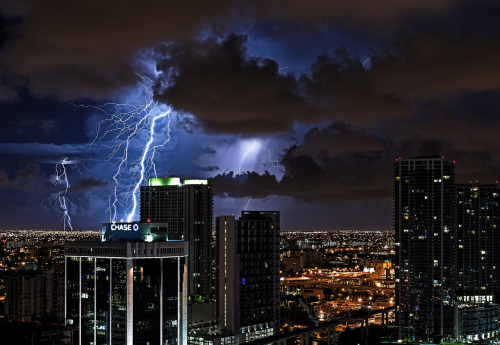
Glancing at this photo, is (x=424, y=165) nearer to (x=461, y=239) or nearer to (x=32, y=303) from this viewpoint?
(x=461, y=239)

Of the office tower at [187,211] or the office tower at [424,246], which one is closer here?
the office tower at [424,246]

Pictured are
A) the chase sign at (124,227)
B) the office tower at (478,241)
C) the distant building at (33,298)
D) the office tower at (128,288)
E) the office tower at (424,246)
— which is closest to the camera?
the office tower at (128,288)

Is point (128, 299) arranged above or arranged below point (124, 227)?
below

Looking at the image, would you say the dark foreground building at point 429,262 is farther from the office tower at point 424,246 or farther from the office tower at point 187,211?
the office tower at point 187,211

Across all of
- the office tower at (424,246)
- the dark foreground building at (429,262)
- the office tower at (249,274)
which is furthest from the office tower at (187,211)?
the office tower at (249,274)

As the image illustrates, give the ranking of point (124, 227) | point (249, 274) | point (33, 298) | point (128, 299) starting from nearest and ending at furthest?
point (128, 299)
point (124, 227)
point (249, 274)
point (33, 298)

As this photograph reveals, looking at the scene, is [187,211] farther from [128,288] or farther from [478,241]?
[128,288]

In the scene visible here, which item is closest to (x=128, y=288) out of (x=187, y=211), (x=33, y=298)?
→ (x=33, y=298)
